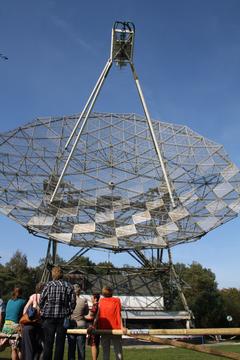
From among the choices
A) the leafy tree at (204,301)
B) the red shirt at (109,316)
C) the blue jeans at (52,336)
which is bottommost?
the blue jeans at (52,336)

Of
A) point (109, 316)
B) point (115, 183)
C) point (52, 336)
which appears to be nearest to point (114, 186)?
point (115, 183)

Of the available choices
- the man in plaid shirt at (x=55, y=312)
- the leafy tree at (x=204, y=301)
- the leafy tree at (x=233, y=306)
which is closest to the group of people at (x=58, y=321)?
the man in plaid shirt at (x=55, y=312)

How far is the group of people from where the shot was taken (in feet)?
30.3

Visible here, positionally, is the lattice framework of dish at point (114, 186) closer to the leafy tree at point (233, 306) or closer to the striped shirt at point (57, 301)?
the striped shirt at point (57, 301)

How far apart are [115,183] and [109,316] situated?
26.5m

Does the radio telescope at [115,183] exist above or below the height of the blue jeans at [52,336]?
above

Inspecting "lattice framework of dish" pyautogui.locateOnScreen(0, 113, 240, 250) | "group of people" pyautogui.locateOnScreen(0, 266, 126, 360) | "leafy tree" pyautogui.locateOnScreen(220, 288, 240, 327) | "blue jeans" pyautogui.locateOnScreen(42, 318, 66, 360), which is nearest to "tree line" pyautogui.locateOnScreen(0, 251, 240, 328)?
"leafy tree" pyautogui.locateOnScreen(220, 288, 240, 327)

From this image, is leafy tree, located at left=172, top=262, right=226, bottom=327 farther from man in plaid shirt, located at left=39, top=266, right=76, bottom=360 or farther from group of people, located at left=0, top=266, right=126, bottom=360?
man in plaid shirt, located at left=39, top=266, right=76, bottom=360

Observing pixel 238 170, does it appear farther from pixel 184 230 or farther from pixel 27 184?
pixel 27 184

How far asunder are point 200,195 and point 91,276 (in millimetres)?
15088

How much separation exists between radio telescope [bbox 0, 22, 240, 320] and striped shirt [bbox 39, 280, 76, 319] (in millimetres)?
22544

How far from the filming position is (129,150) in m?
39.5

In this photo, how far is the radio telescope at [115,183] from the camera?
33.2 m

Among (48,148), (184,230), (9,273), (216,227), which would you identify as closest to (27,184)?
(48,148)
